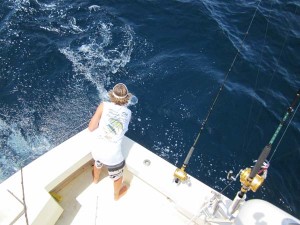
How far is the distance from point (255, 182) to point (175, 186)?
97cm

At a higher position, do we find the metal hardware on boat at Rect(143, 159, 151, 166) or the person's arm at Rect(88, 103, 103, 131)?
the person's arm at Rect(88, 103, 103, 131)

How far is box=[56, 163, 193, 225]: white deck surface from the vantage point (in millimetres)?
3855

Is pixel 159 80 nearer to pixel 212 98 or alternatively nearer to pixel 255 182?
pixel 212 98

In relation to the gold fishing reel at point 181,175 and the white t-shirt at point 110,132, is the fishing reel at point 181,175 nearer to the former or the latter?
the gold fishing reel at point 181,175

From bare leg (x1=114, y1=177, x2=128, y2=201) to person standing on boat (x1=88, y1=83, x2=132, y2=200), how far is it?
17cm

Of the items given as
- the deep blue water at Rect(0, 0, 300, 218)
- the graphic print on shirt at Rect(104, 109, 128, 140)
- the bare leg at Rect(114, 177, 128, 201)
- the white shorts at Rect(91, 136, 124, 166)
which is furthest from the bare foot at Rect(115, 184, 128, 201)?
the deep blue water at Rect(0, 0, 300, 218)

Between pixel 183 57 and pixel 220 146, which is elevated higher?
pixel 183 57

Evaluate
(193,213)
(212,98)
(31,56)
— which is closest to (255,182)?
→ (193,213)

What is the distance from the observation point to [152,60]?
7.21m

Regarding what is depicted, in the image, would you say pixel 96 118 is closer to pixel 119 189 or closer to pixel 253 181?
pixel 119 189

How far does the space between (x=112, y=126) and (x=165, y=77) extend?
11.8 ft

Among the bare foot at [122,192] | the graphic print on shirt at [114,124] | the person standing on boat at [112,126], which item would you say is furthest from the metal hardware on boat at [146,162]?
the graphic print on shirt at [114,124]

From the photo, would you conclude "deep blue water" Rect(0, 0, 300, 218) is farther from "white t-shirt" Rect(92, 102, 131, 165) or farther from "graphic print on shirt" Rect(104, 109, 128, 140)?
"graphic print on shirt" Rect(104, 109, 128, 140)

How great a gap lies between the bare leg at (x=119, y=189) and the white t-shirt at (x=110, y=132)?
33cm
